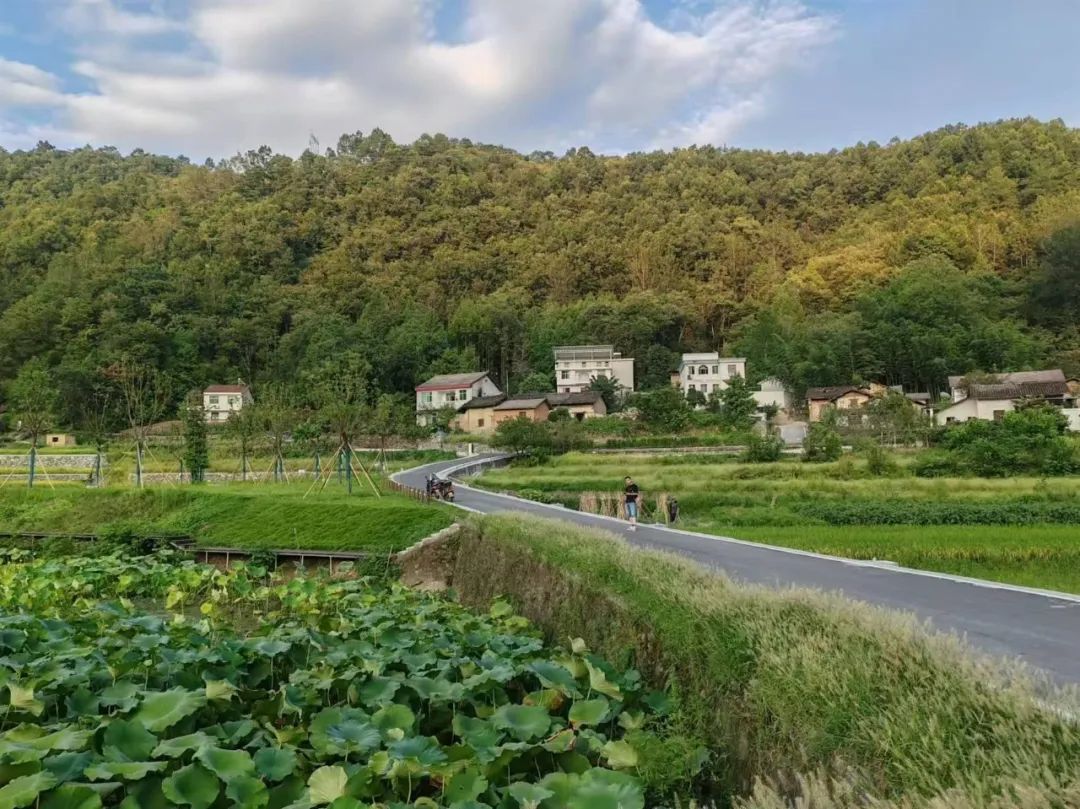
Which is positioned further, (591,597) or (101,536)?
(101,536)

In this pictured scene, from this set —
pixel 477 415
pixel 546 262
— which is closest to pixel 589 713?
pixel 477 415

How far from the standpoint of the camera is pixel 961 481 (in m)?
22.5

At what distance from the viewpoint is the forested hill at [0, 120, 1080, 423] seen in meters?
56.2

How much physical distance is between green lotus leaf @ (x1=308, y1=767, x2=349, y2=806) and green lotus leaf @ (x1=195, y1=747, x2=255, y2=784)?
339 millimetres

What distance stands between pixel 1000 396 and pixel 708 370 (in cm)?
2247

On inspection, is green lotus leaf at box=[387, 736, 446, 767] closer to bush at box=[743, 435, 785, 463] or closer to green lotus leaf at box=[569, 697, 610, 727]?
green lotus leaf at box=[569, 697, 610, 727]

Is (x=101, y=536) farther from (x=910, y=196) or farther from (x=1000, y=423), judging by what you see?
(x=910, y=196)

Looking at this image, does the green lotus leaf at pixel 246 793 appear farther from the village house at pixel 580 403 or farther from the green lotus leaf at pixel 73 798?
the village house at pixel 580 403

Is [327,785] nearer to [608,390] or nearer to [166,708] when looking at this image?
[166,708]

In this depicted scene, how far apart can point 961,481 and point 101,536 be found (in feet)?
80.5

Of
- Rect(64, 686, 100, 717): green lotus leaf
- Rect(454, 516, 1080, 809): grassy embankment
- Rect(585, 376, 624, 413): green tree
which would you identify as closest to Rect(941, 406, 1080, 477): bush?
Rect(454, 516, 1080, 809): grassy embankment

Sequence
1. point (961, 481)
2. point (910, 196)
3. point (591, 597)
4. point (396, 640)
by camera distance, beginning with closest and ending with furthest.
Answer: point (396, 640)
point (591, 597)
point (961, 481)
point (910, 196)

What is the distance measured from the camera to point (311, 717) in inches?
192

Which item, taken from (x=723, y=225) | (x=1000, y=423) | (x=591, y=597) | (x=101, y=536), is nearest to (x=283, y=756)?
(x=591, y=597)
